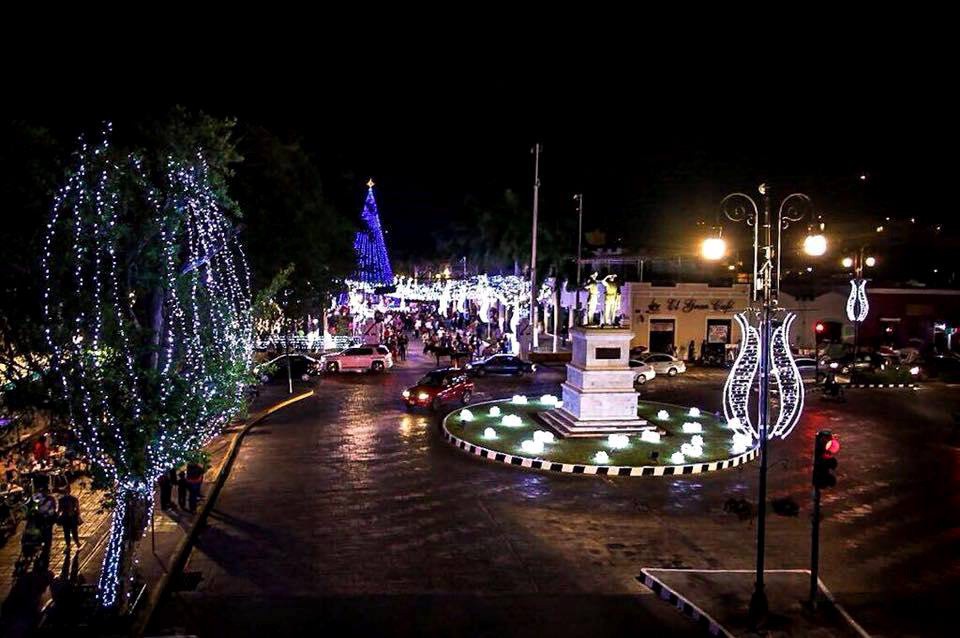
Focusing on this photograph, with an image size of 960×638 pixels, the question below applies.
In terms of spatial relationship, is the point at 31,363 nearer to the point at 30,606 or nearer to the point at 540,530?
the point at 30,606

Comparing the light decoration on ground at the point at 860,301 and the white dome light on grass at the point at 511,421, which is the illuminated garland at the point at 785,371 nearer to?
the white dome light on grass at the point at 511,421

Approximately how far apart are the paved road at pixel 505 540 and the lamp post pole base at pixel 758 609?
86 cm

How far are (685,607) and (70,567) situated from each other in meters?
8.53

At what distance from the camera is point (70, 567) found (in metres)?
10.7

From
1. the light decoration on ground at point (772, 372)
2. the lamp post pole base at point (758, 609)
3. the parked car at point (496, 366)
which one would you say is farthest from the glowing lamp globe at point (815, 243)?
the parked car at point (496, 366)

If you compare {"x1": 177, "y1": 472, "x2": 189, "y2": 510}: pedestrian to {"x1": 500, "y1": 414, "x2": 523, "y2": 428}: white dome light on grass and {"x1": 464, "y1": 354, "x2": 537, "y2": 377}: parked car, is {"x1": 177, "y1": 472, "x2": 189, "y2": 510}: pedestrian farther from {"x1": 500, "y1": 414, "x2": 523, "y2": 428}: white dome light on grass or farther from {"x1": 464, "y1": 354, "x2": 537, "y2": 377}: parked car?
{"x1": 464, "y1": 354, "x2": 537, "y2": 377}: parked car

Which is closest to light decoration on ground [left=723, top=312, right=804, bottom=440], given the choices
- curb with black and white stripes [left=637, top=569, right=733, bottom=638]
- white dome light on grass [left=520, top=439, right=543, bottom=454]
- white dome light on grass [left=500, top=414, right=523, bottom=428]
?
white dome light on grass [left=520, top=439, right=543, bottom=454]

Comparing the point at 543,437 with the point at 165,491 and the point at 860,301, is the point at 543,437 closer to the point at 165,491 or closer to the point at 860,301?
the point at 165,491

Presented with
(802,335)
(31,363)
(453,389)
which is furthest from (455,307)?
(31,363)

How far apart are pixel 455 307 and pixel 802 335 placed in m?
25.2

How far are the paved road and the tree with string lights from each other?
2111 mm

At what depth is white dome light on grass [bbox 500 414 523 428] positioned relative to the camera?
20631 millimetres

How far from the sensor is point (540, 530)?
12.5 metres

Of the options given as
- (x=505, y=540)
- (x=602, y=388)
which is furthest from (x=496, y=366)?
(x=505, y=540)
